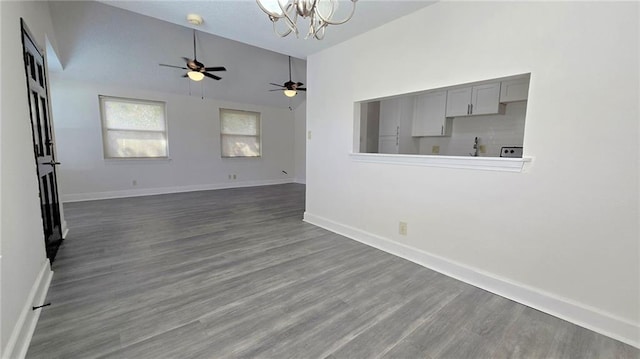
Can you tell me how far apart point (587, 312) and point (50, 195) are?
4.82 metres

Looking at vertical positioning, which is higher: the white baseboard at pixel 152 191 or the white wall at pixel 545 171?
the white wall at pixel 545 171

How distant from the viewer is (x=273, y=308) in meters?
1.90

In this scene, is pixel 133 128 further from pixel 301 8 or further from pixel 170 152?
pixel 301 8

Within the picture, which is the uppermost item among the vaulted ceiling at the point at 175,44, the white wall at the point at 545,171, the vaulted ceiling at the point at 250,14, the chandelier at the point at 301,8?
the vaulted ceiling at the point at 175,44

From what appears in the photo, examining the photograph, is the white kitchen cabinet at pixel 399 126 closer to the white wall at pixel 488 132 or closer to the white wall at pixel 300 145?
the white wall at pixel 488 132

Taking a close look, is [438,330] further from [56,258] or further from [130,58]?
[130,58]

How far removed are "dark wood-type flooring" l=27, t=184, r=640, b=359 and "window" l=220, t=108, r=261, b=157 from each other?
4.85 m

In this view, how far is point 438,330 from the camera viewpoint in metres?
1.69

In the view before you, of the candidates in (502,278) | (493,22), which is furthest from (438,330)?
(493,22)

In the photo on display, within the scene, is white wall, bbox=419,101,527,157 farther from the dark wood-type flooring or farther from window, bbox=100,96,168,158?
window, bbox=100,96,168,158

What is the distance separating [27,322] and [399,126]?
17.0 ft

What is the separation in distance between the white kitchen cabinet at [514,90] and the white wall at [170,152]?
6357 millimetres

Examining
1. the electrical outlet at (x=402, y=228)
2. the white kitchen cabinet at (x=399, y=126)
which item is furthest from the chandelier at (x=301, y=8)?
the white kitchen cabinet at (x=399, y=126)

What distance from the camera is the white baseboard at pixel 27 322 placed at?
1341 millimetres
